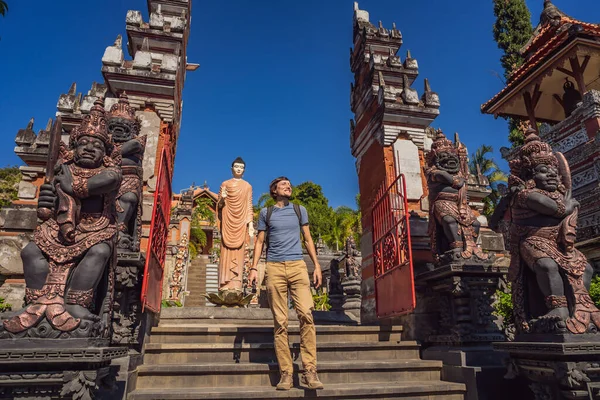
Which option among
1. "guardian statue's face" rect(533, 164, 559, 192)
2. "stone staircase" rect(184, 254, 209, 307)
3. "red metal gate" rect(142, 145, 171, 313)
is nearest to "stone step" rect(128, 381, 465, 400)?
"red metal gate" rect(142, 145, 171, 313)

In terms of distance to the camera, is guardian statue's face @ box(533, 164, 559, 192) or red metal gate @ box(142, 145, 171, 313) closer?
guardian statue's face @ box(533, 164, 559, 192)

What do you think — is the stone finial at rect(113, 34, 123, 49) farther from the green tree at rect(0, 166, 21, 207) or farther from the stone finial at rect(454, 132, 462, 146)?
the green tree at rect(0, 166, 21, 207)

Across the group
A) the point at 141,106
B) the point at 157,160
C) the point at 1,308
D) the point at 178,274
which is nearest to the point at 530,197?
the point at 157,160

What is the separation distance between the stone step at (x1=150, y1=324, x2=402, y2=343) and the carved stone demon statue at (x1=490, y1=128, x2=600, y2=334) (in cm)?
204

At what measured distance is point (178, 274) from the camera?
1831 cm

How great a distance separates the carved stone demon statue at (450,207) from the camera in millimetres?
4672

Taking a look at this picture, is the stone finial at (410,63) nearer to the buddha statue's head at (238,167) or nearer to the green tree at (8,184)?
the buddha statue's head at (238,167)

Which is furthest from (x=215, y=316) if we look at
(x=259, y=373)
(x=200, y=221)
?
(x=200, y=221)

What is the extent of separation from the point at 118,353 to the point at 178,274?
16211 mm

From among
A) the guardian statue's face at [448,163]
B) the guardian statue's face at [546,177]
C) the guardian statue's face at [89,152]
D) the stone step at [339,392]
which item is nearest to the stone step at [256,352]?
the stone step at [339,392]

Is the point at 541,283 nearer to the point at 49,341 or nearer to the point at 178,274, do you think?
the point at 49,341

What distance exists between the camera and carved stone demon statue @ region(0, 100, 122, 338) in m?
2.66

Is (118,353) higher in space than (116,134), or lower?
lower

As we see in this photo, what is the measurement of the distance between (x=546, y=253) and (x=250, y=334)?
341 cm
